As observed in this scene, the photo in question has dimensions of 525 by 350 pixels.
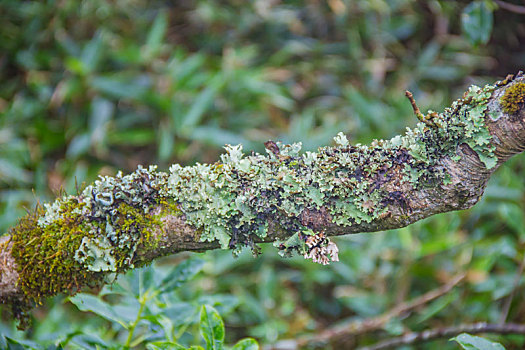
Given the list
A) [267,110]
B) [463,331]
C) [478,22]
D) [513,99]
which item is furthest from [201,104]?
[513,99]

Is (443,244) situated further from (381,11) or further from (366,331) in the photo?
(381,11)

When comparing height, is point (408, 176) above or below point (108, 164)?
below

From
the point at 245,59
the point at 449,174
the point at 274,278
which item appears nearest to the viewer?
the point at 449,174

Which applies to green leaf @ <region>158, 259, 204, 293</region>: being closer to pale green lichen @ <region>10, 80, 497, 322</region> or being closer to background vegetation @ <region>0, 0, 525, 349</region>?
pale green lichen @ <region>10, 80, 497, 322</region>

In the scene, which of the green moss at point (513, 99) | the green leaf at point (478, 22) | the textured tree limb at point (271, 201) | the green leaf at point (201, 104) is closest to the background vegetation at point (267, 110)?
the green leaf at point (201, 104)

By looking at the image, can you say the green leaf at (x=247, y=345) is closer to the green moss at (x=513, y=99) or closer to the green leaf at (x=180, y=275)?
the green leaf at (x=180, y=275)

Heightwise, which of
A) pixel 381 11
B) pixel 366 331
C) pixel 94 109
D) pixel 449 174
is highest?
pixel 381 11

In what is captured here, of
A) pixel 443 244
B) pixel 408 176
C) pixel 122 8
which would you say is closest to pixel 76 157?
pixel 122 8
